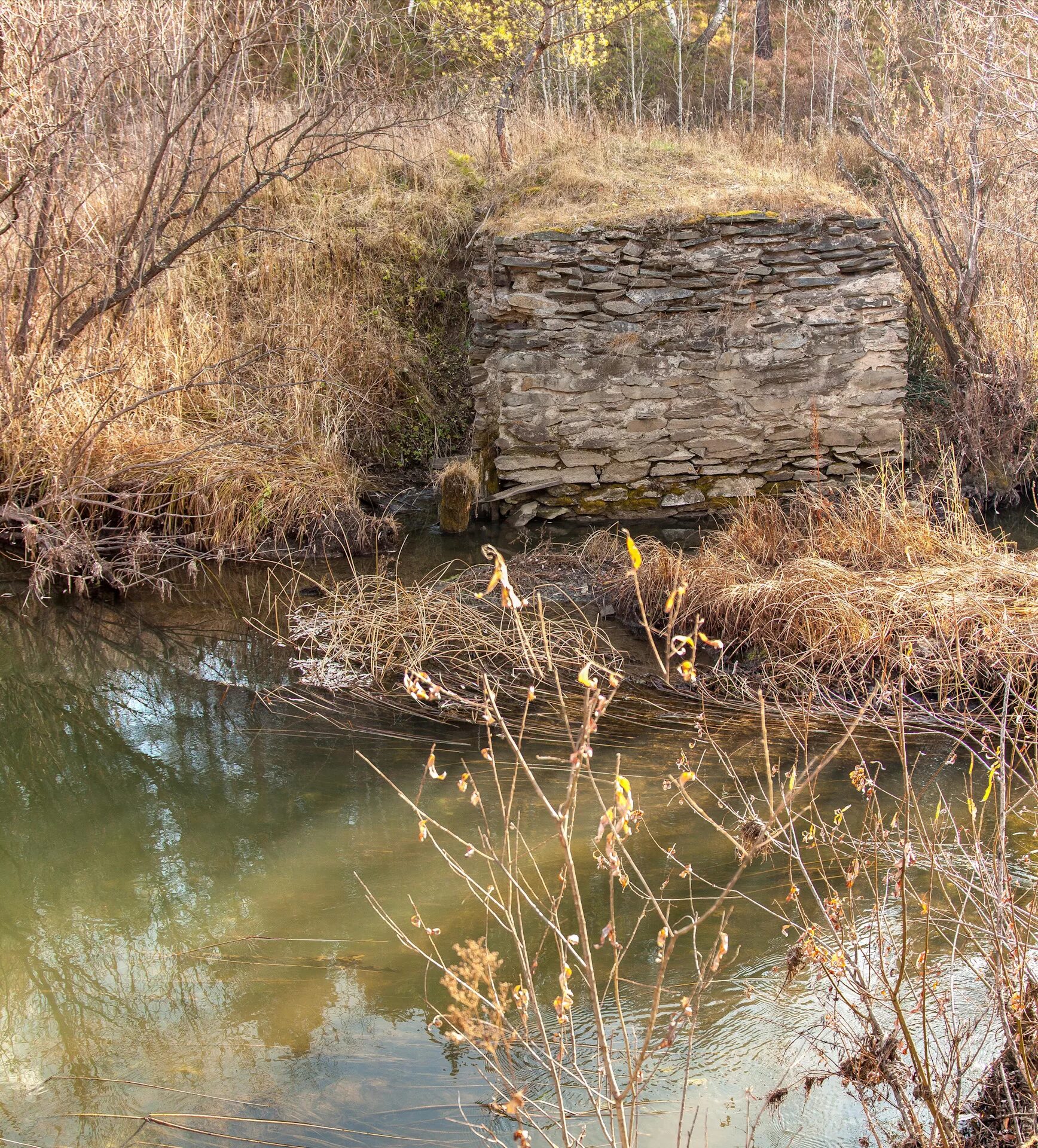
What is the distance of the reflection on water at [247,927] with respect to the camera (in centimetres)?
249

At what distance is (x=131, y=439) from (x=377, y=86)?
4.07 meters

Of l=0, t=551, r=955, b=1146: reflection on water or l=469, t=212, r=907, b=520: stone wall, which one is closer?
l=0, t=551, r=955, b=1146: reflection on water

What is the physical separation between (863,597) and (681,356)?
3157 mm

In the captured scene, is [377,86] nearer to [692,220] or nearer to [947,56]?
[692,220]

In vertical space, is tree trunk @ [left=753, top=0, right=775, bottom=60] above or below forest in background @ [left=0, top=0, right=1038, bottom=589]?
above

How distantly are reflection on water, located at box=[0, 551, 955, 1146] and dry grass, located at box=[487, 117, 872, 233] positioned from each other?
4.66 meters

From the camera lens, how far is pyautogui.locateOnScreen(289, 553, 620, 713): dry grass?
4953 millimetres

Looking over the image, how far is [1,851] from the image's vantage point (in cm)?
370

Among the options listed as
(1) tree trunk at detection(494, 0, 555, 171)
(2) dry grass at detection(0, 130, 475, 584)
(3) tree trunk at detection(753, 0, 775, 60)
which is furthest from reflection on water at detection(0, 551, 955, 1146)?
(3) tree trunk at detection(753, 0, 775, 60)

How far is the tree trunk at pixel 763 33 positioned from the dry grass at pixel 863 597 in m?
12.5

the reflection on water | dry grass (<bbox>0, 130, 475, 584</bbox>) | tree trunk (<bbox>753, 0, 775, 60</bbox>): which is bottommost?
the reflection on water

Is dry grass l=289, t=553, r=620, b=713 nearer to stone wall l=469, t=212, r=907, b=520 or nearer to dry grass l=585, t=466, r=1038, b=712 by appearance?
dry grass l=585, t=466, r=1038, b=712

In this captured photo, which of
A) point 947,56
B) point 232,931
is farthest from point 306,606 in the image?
point 947,56

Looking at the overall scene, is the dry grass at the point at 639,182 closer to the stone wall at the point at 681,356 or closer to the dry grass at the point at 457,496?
the stone wall at the point at 681,356
